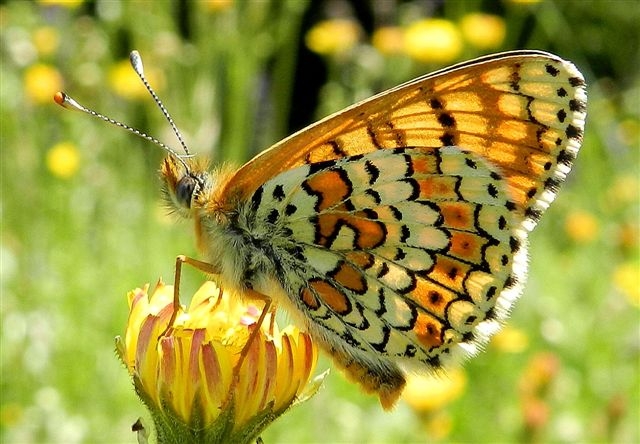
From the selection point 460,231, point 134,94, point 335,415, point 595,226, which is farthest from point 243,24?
point 460,231

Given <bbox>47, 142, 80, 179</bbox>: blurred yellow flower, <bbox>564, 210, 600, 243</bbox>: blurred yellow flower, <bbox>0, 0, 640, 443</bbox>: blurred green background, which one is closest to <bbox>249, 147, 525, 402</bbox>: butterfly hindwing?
<bbox>0, 0, 640, 443</bbox>: blurred green background

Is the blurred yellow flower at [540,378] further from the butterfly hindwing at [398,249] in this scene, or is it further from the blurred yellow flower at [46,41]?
the blurred yellow flower at [46,41]

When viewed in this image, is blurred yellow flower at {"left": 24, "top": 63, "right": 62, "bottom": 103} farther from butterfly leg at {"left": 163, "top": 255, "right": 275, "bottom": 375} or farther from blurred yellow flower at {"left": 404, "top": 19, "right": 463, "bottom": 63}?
butterfly leg at {"left": 163, "top": 255, "right": 275, "bottom": 375}

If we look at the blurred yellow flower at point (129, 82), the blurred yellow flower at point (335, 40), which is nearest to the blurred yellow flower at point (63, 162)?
the blurred yellow flower at point (129, 82)

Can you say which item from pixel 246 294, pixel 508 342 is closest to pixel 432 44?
pixel 508 342

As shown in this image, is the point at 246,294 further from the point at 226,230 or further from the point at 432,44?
the point at 432,44

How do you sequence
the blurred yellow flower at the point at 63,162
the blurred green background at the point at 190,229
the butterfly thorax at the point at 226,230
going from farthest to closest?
the blurred yellow flower at the point at 63,162 → the blurred green background at the point at 190,229 → the butterfly thorax at the point at 226,230

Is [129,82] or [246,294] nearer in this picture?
[246,294]
